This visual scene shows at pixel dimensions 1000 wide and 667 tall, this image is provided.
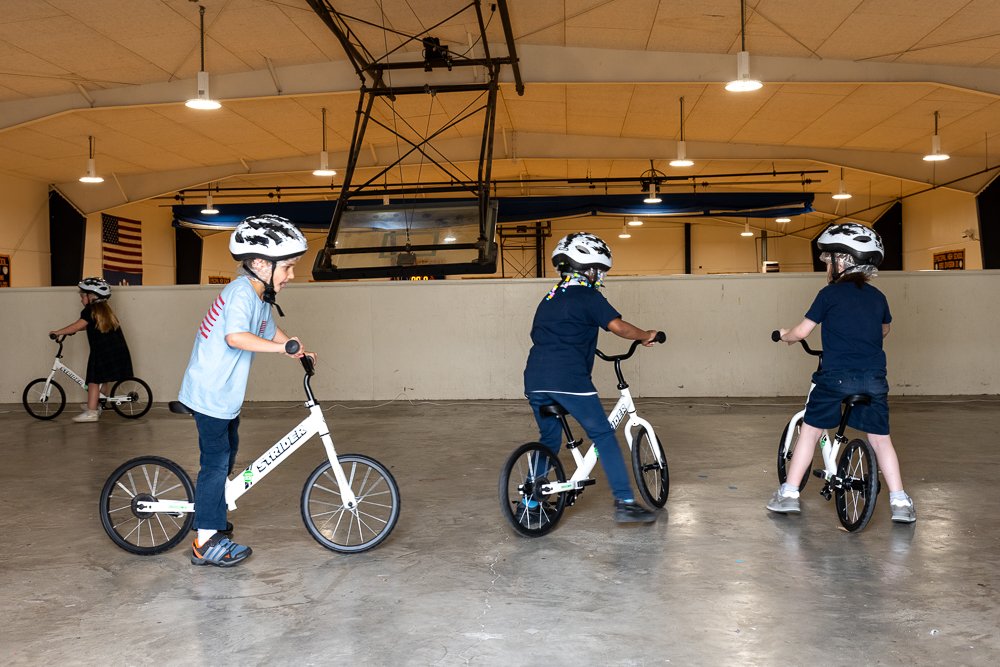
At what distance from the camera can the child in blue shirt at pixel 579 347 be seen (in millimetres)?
3998

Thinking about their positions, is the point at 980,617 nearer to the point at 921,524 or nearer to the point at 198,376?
the point at 921,524

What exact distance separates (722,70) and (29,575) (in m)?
9.61

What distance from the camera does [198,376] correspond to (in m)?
3.60

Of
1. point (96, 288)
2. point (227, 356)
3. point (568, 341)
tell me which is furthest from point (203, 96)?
point (568, 341)

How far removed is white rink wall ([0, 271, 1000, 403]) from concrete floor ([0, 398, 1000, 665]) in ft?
13.8

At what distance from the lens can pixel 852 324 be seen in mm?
4059

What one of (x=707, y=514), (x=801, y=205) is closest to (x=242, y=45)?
(x=707, y=514)

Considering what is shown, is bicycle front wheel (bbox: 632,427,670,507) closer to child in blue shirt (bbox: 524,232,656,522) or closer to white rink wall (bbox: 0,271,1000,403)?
child in blue shirt (bbox: 524,232,656,522)

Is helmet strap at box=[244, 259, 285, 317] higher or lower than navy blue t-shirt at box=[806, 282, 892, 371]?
higher

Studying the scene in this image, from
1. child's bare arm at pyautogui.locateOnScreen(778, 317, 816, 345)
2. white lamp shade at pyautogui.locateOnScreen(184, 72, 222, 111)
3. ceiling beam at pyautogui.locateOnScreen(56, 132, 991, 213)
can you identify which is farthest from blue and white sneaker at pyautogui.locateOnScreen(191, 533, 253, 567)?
ceiling beam at pyautogui.locateOnScreen(56, 132, 991, 213)

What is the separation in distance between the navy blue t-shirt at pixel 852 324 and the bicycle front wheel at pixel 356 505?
2254 millimetres

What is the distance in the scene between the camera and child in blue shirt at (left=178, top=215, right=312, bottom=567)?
3586 millimetres

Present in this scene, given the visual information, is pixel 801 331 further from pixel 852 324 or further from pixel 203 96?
pixel 203 96

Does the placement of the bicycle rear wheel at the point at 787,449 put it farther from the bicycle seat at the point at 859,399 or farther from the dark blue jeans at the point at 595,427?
the dark blue jeans at the point at 595,427
